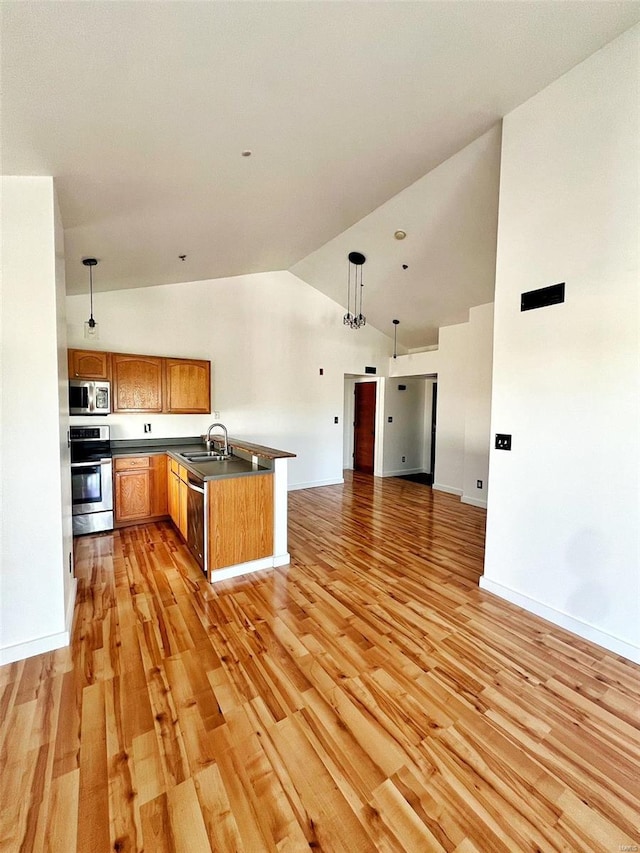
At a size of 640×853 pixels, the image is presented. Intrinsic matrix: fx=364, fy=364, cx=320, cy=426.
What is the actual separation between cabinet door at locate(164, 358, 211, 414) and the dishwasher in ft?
5.32

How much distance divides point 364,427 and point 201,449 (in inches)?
160

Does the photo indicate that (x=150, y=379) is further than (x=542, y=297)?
Yes

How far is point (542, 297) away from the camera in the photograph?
96.5 inches

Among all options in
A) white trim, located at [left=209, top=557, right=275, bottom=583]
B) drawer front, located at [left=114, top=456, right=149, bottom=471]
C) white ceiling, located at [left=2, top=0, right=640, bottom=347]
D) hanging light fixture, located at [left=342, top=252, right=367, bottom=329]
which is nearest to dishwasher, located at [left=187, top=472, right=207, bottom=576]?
white trim, located at [left=209, top=557, right=275, bottom=583]

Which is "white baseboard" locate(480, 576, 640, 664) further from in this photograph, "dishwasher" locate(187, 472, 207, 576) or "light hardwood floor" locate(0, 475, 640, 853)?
"dishwasher" locate(187, 472, 207, 576)

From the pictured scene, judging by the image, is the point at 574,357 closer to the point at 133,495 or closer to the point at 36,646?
the point at 36,646

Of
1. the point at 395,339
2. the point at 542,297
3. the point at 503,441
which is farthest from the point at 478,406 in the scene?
the point at 542,297

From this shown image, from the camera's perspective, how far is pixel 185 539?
371cm

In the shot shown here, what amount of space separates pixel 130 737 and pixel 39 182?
2.82 m

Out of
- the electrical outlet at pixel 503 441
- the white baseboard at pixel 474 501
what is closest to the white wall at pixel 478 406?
the white baseboard at pixel 474 501

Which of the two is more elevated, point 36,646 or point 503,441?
point 503,441

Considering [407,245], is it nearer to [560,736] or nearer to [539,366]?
[539,366]

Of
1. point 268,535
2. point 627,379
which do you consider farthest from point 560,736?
point 268,535

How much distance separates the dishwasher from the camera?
3014mm
